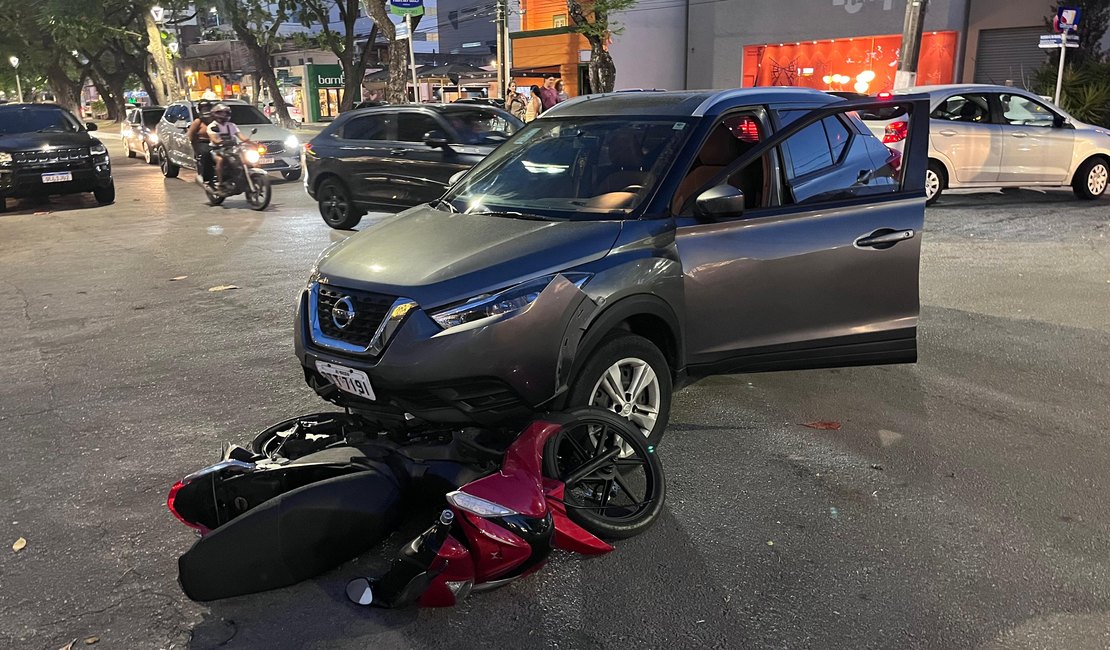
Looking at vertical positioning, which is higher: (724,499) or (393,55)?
(393,55)

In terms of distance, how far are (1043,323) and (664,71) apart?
999 inches

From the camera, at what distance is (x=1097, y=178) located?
12852mm

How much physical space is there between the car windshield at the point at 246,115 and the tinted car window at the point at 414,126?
7545 millimetres

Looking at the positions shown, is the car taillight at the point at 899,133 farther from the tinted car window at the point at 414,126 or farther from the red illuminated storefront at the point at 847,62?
the red illuminated storefront at the point at 847,62

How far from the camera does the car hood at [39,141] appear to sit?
555 inches

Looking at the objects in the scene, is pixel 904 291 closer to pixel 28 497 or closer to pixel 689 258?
pixel 689 258

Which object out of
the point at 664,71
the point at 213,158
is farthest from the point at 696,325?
the point at 664,71

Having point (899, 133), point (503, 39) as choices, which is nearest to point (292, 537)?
point (899, 133)

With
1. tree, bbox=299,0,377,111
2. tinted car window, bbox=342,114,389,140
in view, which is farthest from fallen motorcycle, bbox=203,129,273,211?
tree, bbox=299,0,377,111

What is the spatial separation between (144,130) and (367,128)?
16.0 metres

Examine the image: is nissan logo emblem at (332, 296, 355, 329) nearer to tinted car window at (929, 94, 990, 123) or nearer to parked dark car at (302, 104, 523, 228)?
parked dark car at (302, 104, 523, 228)

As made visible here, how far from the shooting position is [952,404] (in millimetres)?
5012

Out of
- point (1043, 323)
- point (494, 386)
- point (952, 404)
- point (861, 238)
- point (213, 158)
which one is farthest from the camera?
point (213, 158)

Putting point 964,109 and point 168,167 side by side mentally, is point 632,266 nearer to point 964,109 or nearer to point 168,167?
point 964,109
